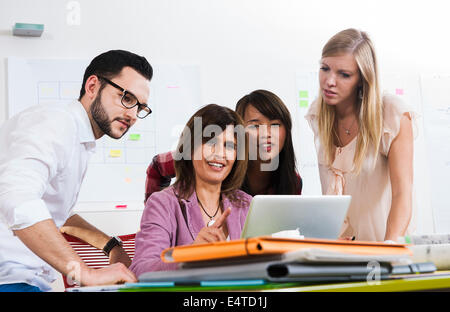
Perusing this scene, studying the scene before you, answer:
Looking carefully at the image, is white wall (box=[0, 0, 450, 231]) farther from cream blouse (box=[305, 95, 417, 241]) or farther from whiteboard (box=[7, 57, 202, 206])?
cream blouse (box=[305, 95, 417, 241])

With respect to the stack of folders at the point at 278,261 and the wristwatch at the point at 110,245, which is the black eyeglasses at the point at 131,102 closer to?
the wristwatch at the point at 110,245

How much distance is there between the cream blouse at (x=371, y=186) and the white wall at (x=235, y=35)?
1.38 feet

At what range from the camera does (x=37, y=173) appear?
1.75 metres

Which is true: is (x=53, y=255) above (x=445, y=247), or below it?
below

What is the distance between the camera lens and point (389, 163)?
2.69m

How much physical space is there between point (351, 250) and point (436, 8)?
3325 mm

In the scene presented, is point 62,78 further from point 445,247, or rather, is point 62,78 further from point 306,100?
point 445,247

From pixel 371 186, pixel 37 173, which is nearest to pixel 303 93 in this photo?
pixel 371 186

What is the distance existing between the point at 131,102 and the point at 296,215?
176 centimetres

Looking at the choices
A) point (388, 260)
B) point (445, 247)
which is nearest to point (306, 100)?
point (445, 247)

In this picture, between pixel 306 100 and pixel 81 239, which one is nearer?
pixel 81 239

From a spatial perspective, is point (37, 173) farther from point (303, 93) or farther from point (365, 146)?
point (303, 93)

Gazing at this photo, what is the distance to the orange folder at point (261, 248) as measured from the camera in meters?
0.60

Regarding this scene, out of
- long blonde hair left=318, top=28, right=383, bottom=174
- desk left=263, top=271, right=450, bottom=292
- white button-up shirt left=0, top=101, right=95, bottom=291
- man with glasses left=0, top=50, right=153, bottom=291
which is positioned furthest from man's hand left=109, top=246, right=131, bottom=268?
long blonde hair left=318, top=28, right=383, bottom=174
